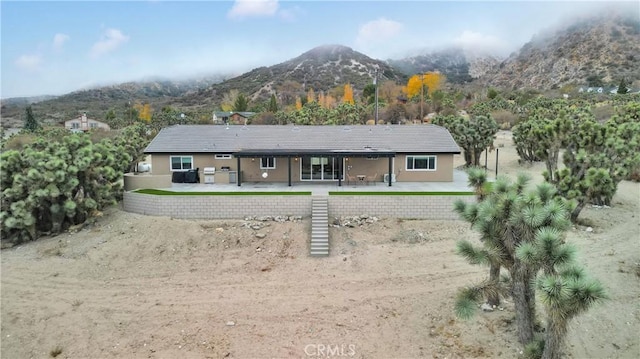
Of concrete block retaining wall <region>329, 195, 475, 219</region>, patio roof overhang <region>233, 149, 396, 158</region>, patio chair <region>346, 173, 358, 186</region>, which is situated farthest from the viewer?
patio chair <region>346, 173, 358, 186</region>

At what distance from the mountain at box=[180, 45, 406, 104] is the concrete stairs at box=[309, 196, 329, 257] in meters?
97.7

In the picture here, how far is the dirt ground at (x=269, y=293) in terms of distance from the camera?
11602 mm

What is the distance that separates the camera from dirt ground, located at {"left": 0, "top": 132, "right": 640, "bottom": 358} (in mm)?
11602

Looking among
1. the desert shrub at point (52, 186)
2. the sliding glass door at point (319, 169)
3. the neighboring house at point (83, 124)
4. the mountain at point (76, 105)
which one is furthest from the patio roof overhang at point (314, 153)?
the mountain at point (76, 105)

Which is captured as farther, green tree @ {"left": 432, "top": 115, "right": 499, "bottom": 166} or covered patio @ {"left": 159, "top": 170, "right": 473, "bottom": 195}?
green tree @ {"left": 432, "top": 115, "right": 499, "bottom": 166}

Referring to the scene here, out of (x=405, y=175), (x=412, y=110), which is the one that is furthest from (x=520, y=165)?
(x=412, y=110)

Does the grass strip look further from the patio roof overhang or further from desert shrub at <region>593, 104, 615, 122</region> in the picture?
desert shrub at <region>593, 104, 615, 122</region>

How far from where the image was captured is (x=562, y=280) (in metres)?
7.92

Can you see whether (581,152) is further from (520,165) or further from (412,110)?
(412,110)

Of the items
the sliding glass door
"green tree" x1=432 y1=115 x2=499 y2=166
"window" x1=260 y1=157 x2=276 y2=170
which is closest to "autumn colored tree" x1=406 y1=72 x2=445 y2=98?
"green tree" x1=432 y1=115 x2=499 y2=166

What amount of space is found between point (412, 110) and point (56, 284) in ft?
165

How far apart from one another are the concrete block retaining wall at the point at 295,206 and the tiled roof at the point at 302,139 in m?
5.55

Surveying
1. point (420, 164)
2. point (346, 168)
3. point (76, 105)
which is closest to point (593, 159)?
point (420, 164)

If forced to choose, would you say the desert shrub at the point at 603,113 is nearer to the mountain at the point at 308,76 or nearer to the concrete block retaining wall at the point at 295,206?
the concrete block retaining wall at the point at 295,206
